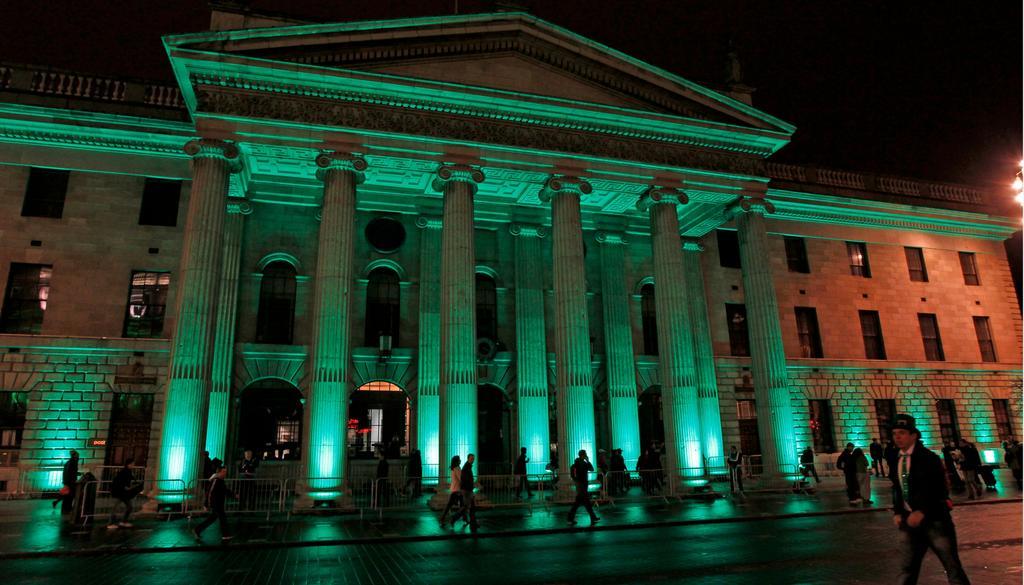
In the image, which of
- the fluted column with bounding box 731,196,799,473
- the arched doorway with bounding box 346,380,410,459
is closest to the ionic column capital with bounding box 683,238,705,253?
the fluted column with bounding box 731,196,799,473

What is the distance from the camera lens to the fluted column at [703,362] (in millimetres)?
23766

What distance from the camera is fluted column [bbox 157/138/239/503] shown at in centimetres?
1753

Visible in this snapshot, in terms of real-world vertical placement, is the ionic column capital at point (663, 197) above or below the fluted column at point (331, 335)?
above

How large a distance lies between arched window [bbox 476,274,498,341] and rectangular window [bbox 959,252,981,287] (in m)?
26.4

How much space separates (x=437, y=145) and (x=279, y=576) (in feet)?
50.9

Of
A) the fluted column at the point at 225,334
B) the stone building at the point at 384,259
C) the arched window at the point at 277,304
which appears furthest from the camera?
the arched window at the point at 277,304

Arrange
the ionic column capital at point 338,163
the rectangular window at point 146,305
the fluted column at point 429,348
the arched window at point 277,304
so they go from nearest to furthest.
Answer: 1. the ionic column capital at point 338,163
2. the rectangular window at point 146,305
3. the fluted column at point 429,348
4. the arched window at point 277,304

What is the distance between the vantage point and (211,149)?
19.9 meters

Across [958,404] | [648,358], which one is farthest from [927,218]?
[648,358]

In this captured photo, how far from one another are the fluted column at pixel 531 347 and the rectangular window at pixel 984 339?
81.1ft

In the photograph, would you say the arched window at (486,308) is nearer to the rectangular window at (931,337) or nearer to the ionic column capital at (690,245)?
the ionic column capital at (690,245)

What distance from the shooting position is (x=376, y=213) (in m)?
26.9

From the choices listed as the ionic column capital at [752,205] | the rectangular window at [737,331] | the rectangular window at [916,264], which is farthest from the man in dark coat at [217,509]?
the rectangular window at [916,264]

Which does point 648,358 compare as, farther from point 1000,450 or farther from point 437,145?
point 1000,450
